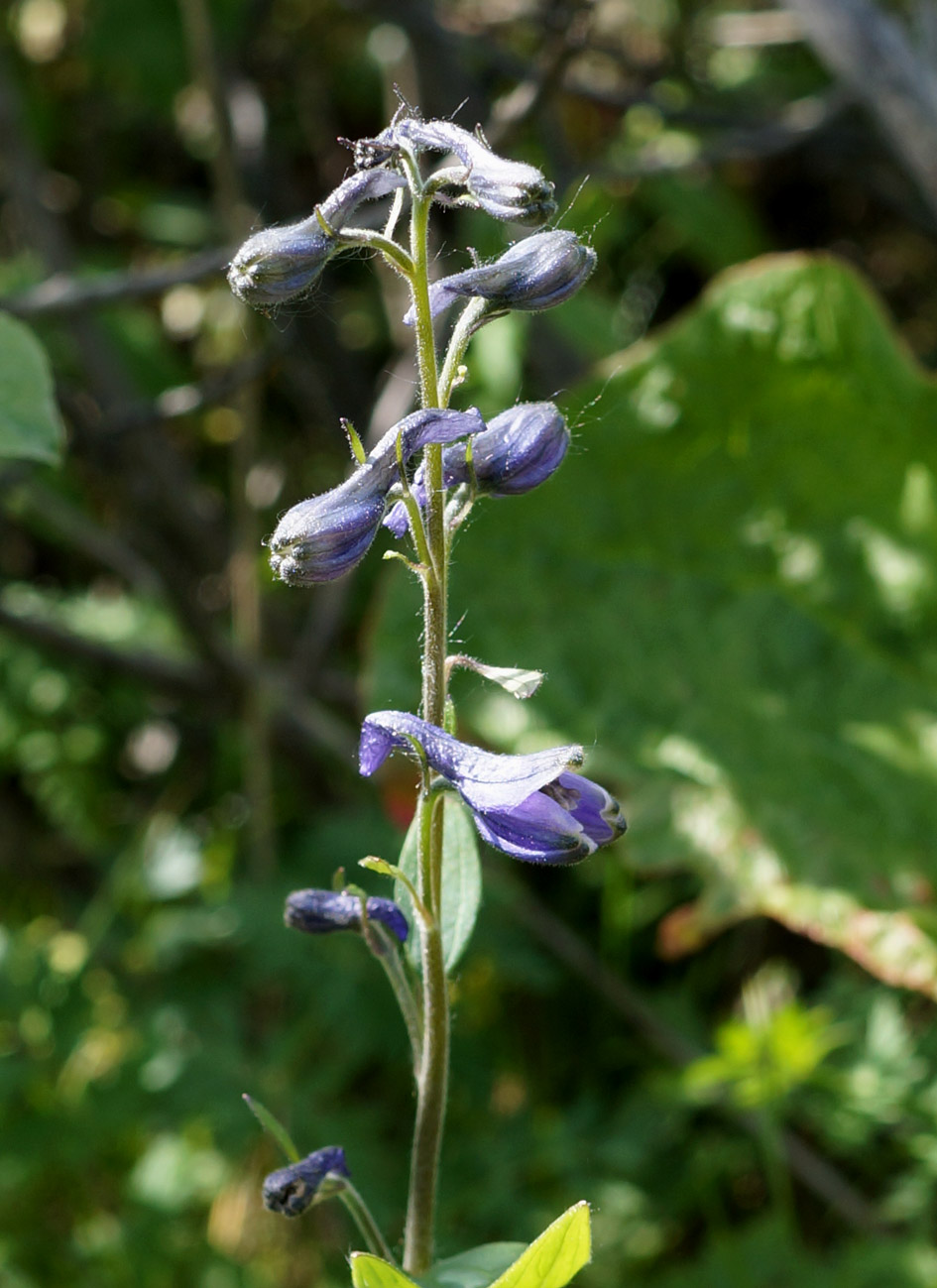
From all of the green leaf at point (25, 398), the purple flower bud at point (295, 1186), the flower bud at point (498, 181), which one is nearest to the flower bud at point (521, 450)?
the flower bud at point (498, 181)

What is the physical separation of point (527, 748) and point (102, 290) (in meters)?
1.11

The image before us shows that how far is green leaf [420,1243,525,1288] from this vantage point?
1095mm

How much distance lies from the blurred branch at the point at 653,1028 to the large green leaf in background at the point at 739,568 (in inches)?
15.8

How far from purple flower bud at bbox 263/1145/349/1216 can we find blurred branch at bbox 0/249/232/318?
5.13ft

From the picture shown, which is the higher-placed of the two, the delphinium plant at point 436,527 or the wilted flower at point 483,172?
the wilted flower at point 483,172

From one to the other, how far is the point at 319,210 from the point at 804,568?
72.6 inches

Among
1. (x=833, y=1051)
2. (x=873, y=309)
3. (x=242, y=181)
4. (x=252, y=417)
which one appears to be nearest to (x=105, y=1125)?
(x=833, y=1051)

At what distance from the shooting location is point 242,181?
3551 mm

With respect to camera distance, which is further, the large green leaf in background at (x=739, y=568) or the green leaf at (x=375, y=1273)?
the large green leaf in background at (x=739, y=568)

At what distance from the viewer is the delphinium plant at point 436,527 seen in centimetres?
103

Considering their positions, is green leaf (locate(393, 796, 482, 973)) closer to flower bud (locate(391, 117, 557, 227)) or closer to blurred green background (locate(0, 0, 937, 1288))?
flower bud (locate(391, 117, 557, 227))

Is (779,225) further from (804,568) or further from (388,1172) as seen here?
(388,1172)

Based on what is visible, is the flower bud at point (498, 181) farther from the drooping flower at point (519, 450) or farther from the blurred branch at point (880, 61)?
the blurred branch at point (880, 61)

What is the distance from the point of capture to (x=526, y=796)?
3.32ft
